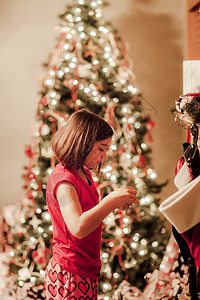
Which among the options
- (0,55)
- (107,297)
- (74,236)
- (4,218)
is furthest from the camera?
(0,55)

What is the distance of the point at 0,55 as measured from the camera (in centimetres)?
368

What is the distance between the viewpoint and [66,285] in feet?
4.60

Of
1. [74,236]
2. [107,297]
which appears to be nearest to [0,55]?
[107,297]

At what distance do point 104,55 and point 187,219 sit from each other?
1.64 meters

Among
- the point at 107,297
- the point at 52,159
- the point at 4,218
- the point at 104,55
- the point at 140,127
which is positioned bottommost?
the point at 107,297

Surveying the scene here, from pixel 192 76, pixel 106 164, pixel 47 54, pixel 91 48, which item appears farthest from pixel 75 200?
pixel 47 54

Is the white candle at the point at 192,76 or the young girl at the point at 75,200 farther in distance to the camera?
the white candle at the point at 192,76

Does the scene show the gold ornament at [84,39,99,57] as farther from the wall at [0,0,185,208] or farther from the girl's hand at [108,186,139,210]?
the girl's hand at [108,186,139,210]

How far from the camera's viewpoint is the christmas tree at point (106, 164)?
2717 millimetres

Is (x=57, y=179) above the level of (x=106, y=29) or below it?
below

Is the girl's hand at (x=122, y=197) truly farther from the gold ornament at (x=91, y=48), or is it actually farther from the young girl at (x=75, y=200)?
the gold ornament at (x=91, y=48)

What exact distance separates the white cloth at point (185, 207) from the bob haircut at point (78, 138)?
361 mm

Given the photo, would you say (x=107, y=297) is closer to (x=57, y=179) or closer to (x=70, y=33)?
(x=57, y=179)

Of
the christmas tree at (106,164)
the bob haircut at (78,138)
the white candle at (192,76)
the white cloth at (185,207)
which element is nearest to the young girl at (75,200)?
the bob haircut at (78,138)
